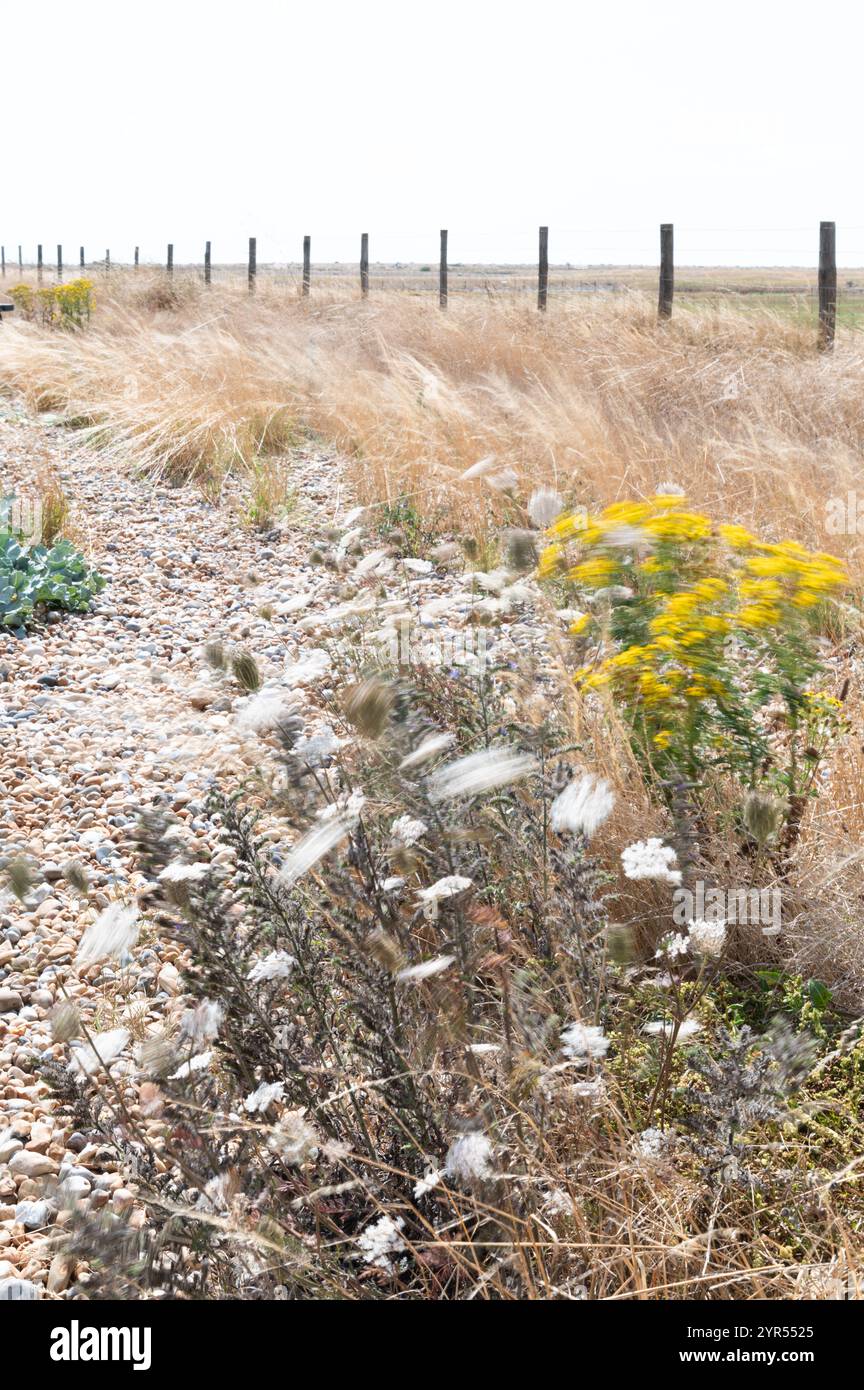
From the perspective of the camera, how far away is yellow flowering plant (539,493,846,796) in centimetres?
204

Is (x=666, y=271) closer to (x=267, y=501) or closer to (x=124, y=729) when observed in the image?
(x=267, y=501)

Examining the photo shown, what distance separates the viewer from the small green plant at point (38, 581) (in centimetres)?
429

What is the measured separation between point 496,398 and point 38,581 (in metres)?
3.02

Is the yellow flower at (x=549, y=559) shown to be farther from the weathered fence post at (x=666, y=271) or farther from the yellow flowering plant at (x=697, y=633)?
the weathered fence post at (x=666, y=271)

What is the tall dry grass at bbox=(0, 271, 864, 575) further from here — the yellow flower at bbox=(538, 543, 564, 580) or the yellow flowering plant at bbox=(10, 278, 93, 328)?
the yellow flower at bbox=(538, 543, 564, 580)

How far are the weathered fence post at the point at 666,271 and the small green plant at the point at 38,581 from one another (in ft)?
27.8

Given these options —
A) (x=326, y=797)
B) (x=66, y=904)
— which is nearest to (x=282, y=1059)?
(x=326, y=797)

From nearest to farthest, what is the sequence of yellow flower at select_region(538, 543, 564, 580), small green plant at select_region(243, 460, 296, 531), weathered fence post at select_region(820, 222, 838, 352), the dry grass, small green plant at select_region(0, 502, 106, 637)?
the dry grass < yellow flower at select_region(538, 543, 564, 580) < small green plant at select_region(0, 502, 106, 637) < small green plant at select_region(243, 460, 296, 531) < weathered fence post at select_region(820, 222, 838, 352)

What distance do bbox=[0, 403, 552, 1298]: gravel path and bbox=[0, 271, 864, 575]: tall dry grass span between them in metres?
0.73

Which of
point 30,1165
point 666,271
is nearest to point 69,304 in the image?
point 666,271

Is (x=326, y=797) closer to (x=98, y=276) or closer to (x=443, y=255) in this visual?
(x=443, y=255)

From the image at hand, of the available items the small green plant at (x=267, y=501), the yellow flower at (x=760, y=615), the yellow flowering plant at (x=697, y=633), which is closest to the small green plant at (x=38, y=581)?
the small green plant at (x=267, y=501)

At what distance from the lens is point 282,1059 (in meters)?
1.41

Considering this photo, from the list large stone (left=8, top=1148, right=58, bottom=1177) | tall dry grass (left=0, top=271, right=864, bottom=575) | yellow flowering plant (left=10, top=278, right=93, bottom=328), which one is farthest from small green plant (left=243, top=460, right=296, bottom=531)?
yellow flowering plant (left=10, top=278, right=93, bottom=328)
